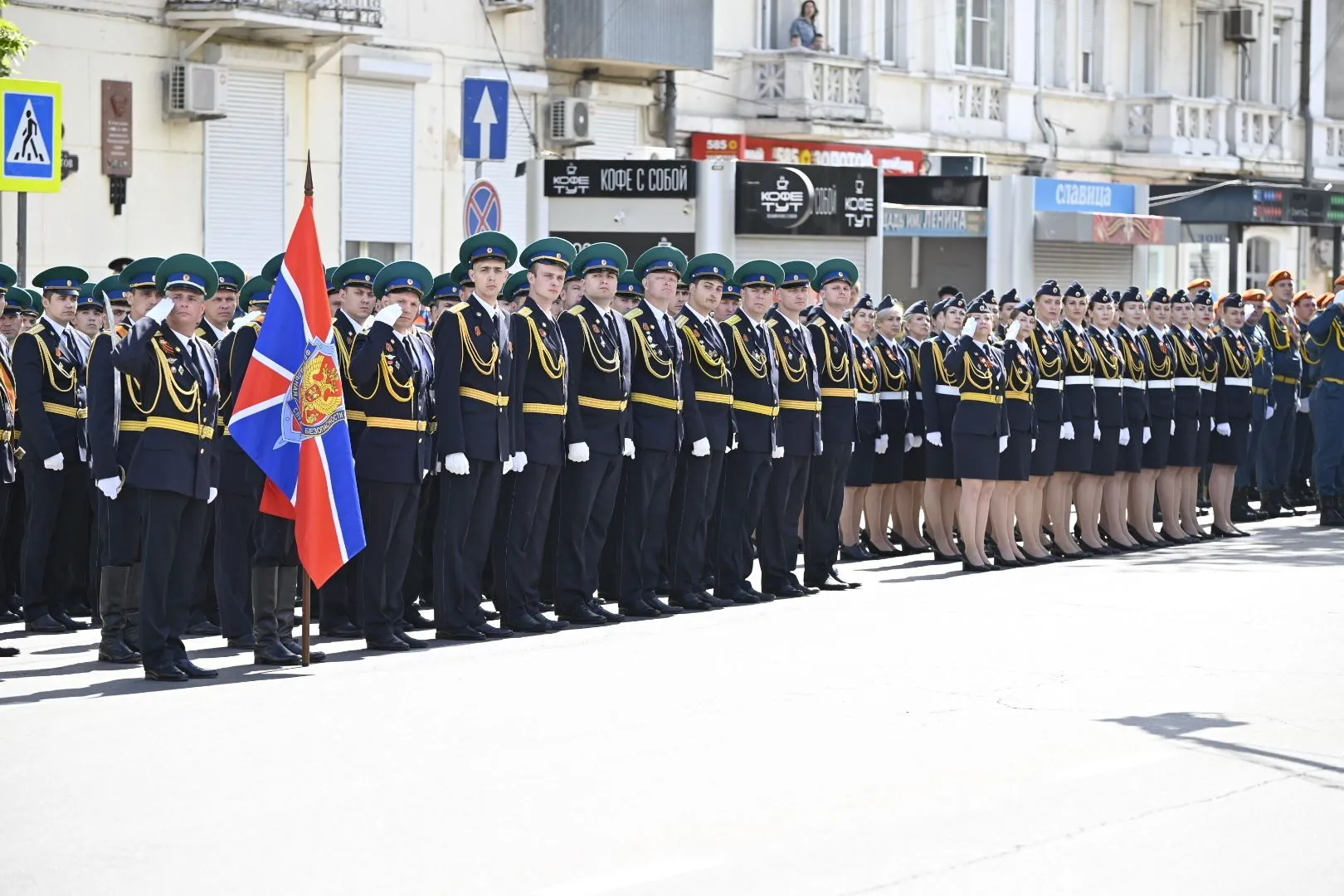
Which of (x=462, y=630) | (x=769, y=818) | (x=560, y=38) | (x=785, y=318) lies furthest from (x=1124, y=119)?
(x=769, y=818)

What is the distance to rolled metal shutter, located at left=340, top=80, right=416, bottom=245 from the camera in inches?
1107

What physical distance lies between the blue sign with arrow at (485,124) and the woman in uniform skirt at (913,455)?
487 centimetres

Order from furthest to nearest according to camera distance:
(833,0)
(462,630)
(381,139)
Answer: (833,0) < (381,139) < (462,630)

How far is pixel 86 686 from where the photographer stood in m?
10.4

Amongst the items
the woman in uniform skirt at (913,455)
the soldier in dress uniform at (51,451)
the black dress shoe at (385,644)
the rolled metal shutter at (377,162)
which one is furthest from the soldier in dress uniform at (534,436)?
the rolled metal shutter at (377,162)

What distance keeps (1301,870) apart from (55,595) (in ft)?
26.6

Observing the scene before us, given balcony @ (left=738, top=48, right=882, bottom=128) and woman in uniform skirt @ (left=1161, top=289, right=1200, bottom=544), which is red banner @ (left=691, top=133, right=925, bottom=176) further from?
woman in uniform skirt @ (left=1161, top=289, right=1200, bottom=544)

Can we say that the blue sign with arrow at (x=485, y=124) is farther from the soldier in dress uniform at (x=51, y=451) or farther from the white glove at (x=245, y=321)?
the white glove at (x=245, y=321)

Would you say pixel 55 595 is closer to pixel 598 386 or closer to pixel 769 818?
pixel 598 386

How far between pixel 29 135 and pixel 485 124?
5.99m

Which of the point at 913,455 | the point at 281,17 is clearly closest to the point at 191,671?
the point at 913,455

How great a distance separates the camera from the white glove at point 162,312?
1080 cm

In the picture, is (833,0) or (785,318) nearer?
(785,318)

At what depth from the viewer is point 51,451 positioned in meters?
12.8
